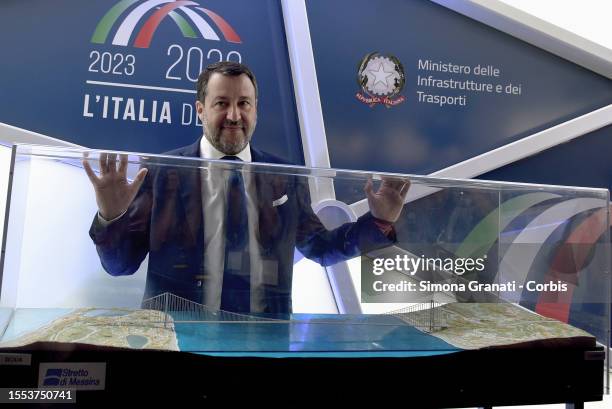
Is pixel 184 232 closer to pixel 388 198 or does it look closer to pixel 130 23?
pixel 388 198

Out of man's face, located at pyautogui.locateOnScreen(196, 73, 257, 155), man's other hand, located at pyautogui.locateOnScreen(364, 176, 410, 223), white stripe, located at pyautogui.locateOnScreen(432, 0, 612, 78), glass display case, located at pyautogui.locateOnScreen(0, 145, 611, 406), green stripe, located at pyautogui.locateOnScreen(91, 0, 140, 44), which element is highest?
white stripe, located at pyautogui.locateOnScreen(432, 0, 612, 78)

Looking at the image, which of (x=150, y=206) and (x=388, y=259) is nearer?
(x=150, y=206)

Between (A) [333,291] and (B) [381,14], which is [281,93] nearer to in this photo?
(B) [381,14]

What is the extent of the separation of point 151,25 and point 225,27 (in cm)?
51

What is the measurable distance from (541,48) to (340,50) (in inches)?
69.3

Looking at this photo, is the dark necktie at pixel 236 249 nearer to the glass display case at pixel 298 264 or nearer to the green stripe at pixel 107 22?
the glass display case at pixel 298 264

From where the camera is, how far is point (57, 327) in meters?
1.49

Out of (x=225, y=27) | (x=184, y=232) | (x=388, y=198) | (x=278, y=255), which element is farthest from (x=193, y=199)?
(x=225, y=27)

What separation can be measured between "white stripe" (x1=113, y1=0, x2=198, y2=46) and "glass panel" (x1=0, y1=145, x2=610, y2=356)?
7.24ft

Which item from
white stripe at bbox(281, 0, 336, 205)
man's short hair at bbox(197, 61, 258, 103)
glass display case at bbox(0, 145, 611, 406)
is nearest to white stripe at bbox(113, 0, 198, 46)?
white stripe at bbox(281, 0, 336, 205)

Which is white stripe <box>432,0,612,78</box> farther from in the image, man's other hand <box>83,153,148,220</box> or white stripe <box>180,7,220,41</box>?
man's other hand <box>83,153,148,220</box>

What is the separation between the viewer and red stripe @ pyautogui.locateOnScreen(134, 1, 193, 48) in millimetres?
3514

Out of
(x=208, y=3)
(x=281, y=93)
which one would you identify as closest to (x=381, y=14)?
(x=281, y=93)

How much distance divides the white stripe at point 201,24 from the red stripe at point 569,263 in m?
2.69
